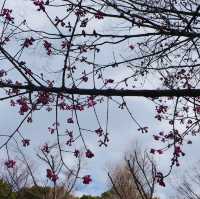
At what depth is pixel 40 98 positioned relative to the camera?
175 inches

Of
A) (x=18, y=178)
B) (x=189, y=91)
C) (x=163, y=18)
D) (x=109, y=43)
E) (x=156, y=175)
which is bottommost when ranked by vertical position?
(x=156, y=175)

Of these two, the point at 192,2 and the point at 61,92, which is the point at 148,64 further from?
the point at 61,92

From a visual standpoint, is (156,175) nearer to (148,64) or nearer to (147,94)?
(147,94)

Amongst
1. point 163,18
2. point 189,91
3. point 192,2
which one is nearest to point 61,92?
point 189,91

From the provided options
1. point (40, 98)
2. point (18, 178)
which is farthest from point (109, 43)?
point (18, 178)

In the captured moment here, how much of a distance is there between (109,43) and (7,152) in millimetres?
2170

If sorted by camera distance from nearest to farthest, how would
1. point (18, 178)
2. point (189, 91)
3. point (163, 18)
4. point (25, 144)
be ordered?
point (189, 91) < point (25, 144) < point (163, 18) < point (18, 178)

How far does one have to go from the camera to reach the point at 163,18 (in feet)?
21.5

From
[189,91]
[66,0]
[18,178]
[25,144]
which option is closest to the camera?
[189,91]

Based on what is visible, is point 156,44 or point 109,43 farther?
point 156,44

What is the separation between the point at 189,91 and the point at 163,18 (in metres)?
2.40

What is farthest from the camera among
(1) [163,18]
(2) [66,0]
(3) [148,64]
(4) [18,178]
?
(4) [18,178]

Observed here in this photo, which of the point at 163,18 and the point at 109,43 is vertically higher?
the point at 163,18

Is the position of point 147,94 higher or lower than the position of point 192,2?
lower
